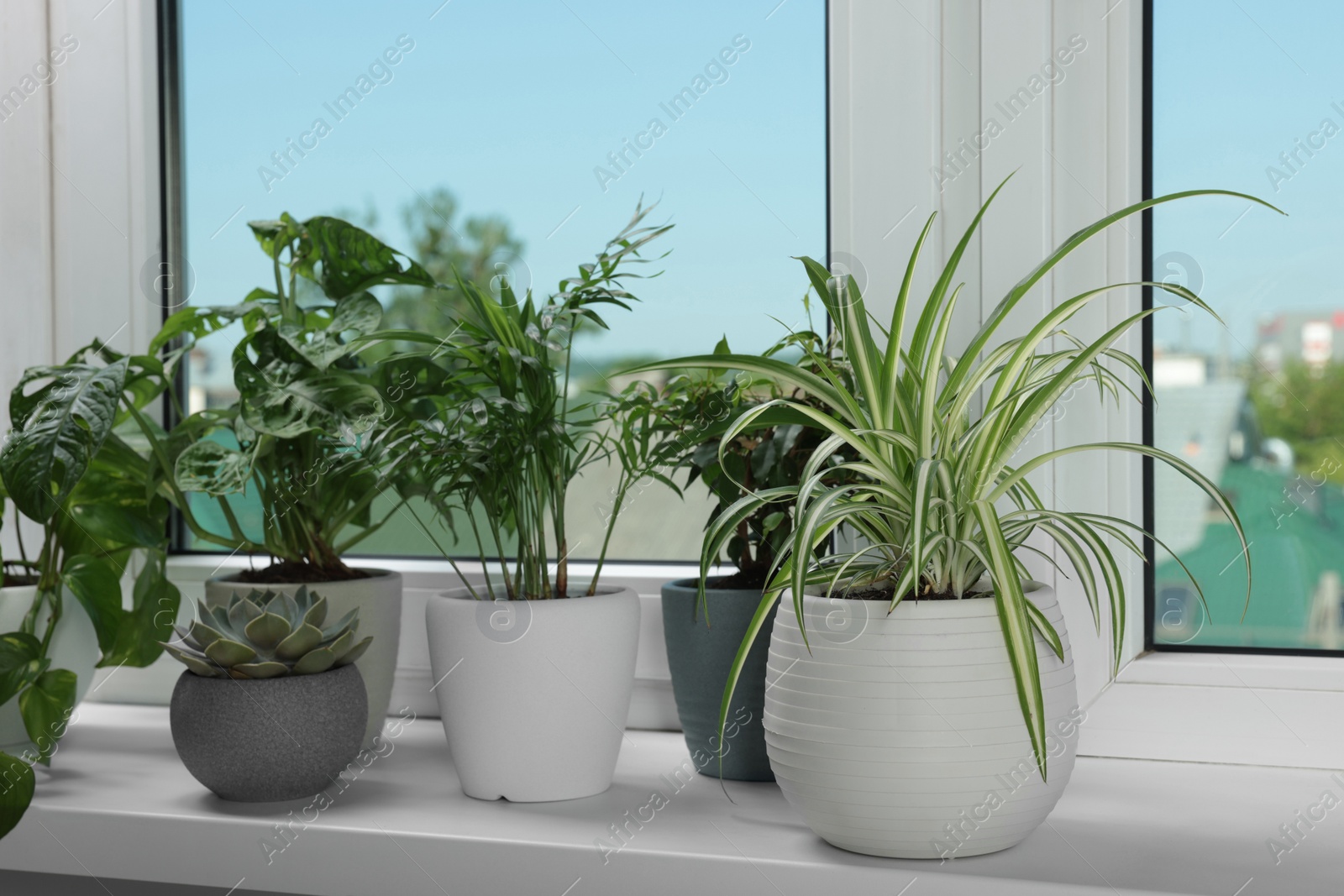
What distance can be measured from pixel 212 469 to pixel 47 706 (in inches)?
10.6

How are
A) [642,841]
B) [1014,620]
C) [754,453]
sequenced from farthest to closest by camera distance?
[754,453]
[642,841]
[1014,620]

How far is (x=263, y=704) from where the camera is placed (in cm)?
87

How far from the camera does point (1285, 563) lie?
987mm

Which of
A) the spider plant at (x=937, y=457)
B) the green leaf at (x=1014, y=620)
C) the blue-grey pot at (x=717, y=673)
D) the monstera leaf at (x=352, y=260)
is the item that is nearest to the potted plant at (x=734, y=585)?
the blue-grey pot at (x=717, y=673)

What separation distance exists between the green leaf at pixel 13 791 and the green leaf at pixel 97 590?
0.17m

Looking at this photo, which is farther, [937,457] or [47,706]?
[47,706]

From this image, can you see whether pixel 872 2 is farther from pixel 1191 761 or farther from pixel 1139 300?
pixel 1191 761

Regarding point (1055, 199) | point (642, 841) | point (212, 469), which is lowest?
point (642, 841)

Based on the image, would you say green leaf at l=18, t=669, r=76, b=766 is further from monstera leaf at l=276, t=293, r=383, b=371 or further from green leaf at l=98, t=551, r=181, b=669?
monstera leaf at l=276, t=293, r=383, b=371

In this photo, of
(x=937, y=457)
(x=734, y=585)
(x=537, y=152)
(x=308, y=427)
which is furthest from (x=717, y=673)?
(x=537, y=152)

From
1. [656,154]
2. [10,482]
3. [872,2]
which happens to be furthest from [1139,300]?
[10,482]

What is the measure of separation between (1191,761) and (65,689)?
1.05m

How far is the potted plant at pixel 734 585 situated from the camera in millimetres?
917

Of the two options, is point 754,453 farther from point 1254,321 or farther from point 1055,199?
point 1254,321
